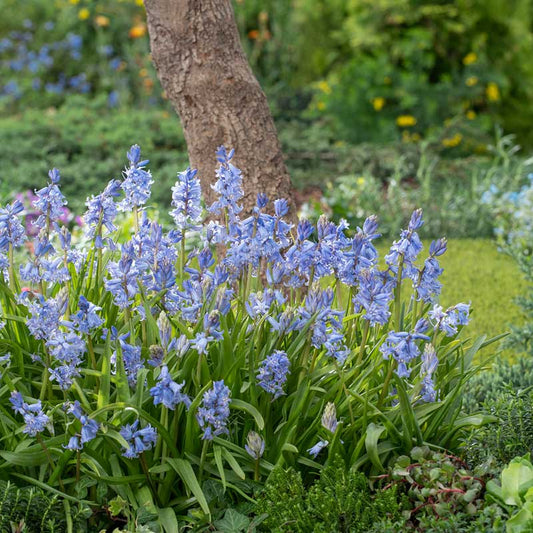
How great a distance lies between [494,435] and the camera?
2582mm

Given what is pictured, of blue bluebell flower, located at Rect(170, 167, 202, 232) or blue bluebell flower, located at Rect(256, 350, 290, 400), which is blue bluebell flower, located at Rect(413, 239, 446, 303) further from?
blue bluebell flower, located at Rect(170, 167, 202, 232)

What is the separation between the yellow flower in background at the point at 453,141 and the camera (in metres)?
9.13

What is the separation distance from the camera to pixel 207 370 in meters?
2.39

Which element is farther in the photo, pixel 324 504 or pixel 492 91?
pixel 492 91

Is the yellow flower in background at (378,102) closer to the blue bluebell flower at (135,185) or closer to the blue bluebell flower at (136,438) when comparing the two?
the blue bluebell flower at (135,185)

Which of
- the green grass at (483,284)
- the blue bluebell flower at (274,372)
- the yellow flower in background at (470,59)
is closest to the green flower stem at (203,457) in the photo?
the blue bluebell flower at (274,372)

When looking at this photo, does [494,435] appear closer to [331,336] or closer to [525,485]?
[525,485]

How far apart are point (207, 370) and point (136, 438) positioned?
0.31 meters

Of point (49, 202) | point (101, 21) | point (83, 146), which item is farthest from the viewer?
point (101, 21)

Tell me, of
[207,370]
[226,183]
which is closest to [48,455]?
[207,370]

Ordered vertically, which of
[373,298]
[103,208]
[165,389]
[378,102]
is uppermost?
[103,208]

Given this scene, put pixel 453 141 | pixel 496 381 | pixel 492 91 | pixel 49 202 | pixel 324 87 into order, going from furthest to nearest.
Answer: pixel 324 87
pixel 492 91
pixel 453 141
pixel 496 381
pixel 49 202

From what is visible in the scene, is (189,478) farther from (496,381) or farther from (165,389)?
(496,381)

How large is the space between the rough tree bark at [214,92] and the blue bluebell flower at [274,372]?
1474mm
